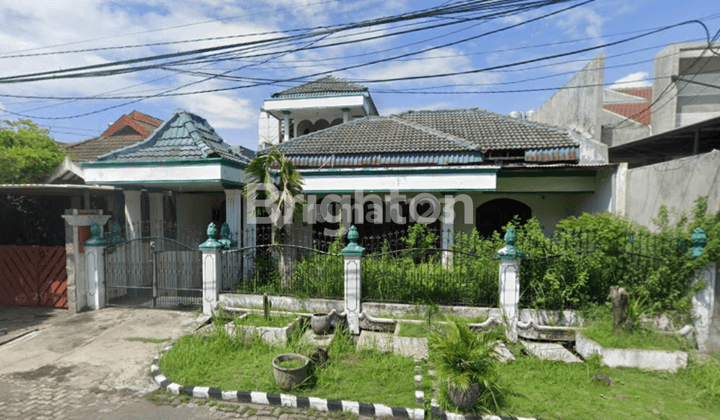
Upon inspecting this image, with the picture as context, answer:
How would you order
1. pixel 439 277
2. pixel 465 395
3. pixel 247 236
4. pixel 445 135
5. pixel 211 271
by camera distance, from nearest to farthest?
pixel 465 395 < pixel 439 277 < pixel 211 271 < pixel 247 236 < pixel 445 135

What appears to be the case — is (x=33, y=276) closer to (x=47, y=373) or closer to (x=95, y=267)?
(x=95, y=267)

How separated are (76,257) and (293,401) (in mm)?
6277

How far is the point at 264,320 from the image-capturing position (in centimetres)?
626

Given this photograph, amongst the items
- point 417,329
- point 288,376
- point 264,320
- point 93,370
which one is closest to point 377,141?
point 417,329

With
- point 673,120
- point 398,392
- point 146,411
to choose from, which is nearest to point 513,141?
point 673,120

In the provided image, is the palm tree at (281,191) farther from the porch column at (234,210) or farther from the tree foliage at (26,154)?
the tree foliage at (26,154)

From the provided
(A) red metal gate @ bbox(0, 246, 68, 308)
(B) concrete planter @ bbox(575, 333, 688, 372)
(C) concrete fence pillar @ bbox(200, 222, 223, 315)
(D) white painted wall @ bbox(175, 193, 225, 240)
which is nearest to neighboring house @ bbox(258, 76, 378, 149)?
(D) white painted wall @ bbox(175, 193, 225, 240)

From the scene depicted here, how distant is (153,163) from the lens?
764cm

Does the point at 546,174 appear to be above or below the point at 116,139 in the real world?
below

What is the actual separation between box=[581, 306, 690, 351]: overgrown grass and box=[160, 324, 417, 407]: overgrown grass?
3.15m

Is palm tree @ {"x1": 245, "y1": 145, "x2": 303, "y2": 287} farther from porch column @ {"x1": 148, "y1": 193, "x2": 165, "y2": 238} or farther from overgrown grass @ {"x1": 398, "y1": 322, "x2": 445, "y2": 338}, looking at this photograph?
porch column @ {"x1": 148, "y1": 193, "x2": 165, "y2": 238}

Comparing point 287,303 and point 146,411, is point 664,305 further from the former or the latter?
point 146,411

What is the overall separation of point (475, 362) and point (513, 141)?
8052mm

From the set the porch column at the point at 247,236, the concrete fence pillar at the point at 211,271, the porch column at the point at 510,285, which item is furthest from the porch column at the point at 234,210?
the porch column at the point at 510,285
